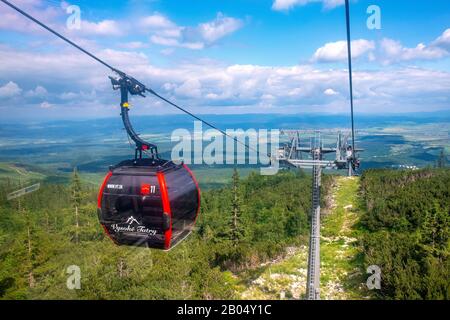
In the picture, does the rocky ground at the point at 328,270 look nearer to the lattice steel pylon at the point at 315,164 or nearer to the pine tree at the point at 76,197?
the lattice steel pylon at the point at 315,164

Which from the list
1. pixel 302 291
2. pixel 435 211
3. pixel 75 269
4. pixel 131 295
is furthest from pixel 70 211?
pixel 435 211

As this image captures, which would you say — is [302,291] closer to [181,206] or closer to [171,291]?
[171,291]

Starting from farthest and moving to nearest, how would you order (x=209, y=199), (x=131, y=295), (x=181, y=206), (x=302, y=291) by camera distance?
1. (x=209, y=199)
2. (x=302, y=291)
3. (x=131, y=295)
4. (x=181, y=206)

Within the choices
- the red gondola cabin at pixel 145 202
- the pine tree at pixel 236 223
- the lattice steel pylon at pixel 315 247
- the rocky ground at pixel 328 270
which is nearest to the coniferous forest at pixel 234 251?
the pine tree at pixel 236 223

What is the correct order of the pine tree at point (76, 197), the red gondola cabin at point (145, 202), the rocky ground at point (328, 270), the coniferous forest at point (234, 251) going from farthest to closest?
the pine tree at point (76, 197), the rocky ground at point (328, 270), the coniferous forest at point (234, 251), the red gondola cabin at point (145, 202)

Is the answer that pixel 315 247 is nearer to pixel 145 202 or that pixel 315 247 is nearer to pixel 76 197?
pixel 145 202
